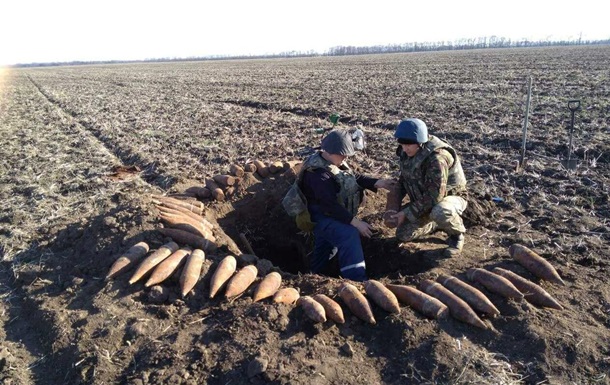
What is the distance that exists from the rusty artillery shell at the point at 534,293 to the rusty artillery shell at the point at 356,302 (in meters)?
1.37

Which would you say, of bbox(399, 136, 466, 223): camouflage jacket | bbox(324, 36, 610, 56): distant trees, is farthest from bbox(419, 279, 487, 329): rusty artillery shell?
bbox(324, 36, 610, 56): distant trees

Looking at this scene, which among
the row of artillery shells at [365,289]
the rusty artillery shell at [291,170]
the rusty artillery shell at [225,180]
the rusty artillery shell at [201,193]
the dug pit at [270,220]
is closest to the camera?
the row of artillery shells at [365,289]

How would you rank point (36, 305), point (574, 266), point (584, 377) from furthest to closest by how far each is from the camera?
point (574, 266)
point (36, 305)
point (584, 377)

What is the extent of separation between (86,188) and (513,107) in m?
12.1

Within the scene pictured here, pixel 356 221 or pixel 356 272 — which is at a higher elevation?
pixel 356 221

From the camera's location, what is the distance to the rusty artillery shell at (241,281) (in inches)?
154

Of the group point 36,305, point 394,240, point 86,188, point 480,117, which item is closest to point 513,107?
point 480,117

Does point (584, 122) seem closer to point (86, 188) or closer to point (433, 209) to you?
point (433, 209)

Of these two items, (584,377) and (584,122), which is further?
(584,122)

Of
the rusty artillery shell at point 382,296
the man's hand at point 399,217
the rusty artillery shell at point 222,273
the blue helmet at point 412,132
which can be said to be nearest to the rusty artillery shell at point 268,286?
the rusty artillery shell at point 222,273

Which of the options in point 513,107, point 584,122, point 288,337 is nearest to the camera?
point 288,337

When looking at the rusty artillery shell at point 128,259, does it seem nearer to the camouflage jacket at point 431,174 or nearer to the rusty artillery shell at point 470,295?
the camouflage jacket at point 431,174

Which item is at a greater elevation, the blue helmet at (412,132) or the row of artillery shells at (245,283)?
the blue helmet at (412,132)

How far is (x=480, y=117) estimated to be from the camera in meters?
12.4
